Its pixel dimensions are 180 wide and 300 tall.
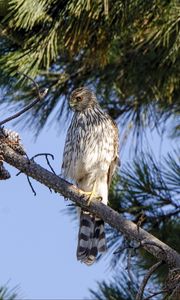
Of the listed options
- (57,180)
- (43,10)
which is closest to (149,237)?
(57,180)

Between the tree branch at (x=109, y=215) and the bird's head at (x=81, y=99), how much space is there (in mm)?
1757

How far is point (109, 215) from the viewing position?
3.10 metres

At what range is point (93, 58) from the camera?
472 centimetres

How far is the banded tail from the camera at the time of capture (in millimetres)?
4266

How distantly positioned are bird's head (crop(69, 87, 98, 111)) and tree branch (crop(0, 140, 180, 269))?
1757 mm

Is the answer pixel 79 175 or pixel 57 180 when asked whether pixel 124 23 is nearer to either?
pixel 79 175

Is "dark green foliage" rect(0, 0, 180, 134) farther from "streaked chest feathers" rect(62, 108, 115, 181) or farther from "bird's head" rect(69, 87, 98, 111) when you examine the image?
"streaked chest feathers" rect(62, 108, 115, 181)

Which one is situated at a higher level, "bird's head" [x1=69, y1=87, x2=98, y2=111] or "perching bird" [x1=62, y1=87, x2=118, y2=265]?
"bird's head" [x1=69, y1=87, x2=98, y2=111]

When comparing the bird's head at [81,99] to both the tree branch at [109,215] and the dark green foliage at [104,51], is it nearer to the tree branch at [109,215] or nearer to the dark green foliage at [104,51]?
the dark green foliage at [104,51]

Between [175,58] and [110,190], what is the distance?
29.8 inches

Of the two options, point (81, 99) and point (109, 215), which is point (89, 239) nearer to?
point (81, 99)

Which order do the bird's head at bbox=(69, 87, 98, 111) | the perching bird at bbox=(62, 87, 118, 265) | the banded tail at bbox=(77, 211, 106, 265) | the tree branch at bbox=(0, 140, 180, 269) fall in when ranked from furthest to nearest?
the bird's head at bbox=(69, 87, 98, 111), the perching bird at bbox=(62, 87, 118, 265), the banded tail at bbox=(77, 211, 106, 265), the tree branch at bbox=(0, 140, 180, 269)

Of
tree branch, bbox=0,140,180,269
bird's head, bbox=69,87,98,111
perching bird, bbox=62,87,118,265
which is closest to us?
tree branch, bbox=0,140,180,269

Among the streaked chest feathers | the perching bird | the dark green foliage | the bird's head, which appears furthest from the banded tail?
the dark green foliage
